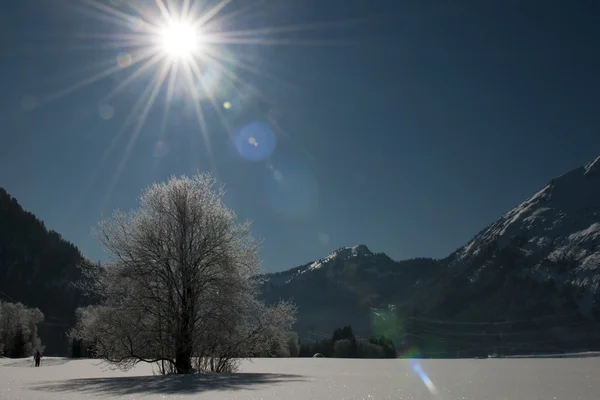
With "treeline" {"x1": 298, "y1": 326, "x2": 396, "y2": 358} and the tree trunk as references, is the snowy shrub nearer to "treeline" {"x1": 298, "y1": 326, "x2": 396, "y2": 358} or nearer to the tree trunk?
"treeline" {"x1": 298, "y1": 326, "x2": 396, "y2": 358}

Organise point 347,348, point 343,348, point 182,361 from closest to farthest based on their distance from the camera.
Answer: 1. point 182,361
2. point 343,348
3. point 347,348

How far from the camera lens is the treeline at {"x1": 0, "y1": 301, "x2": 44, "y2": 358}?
102m

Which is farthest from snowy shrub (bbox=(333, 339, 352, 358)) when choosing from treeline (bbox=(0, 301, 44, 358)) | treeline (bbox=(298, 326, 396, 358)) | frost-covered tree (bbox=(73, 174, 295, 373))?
frost-covered tree (bbox=(73, 174, 295, 373))

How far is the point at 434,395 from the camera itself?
14.8m

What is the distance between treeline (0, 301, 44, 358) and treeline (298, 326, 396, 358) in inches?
2853

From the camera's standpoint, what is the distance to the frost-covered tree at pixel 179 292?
28.0 meters

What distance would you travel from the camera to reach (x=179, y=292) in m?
29.0

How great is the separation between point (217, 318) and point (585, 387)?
18.9 m

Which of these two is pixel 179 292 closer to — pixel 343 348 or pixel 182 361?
pixel 182 361

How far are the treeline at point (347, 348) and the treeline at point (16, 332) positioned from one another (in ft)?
238

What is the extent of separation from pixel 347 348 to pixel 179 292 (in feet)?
402

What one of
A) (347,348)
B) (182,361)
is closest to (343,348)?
(347,348)

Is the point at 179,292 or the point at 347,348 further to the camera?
the point at 347,348

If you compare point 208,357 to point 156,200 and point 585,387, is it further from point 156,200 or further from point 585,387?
point 585,387
